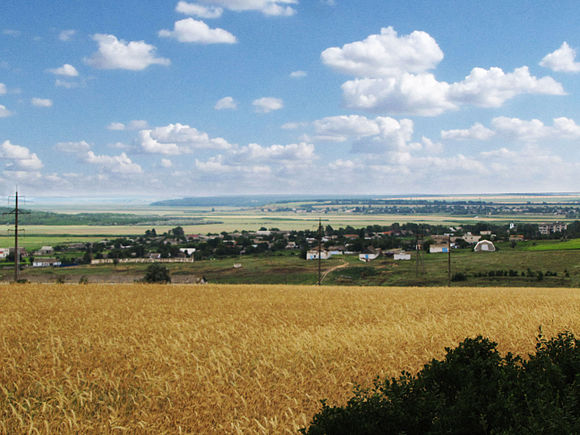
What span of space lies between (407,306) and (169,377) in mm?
10726

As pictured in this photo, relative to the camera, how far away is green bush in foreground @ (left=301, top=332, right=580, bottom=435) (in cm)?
425

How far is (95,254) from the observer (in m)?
115

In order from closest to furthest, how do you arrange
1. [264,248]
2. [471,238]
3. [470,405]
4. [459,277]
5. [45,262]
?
[470,405]
[459,277]
[45,262]
[264,248]
[471,238]

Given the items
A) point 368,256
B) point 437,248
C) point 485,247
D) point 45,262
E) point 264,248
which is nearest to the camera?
point 45,262

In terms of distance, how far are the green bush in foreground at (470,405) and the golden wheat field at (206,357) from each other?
137 centimetres

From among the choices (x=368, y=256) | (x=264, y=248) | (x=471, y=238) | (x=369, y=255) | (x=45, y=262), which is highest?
(x=471, y=238)

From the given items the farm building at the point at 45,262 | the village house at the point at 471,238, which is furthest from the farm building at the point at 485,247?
the farm building at the point at 45,262

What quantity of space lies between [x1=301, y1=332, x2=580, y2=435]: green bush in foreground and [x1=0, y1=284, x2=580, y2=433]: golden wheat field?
4.51 feet

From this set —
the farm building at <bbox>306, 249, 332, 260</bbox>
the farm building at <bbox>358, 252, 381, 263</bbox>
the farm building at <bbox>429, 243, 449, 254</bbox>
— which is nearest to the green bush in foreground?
the farm building at <bbox>306, 249, 332, 260</bbox>

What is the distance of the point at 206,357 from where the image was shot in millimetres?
8625

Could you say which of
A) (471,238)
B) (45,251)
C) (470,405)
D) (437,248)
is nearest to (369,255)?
(437,248)

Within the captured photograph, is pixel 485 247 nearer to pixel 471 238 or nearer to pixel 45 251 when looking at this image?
pixel 471 238

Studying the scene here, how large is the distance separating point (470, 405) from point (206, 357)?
528 centimetres

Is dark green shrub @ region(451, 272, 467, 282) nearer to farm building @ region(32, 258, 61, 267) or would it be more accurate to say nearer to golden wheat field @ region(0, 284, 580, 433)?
golden wheat field @ region(0, 284, 580, 433)
